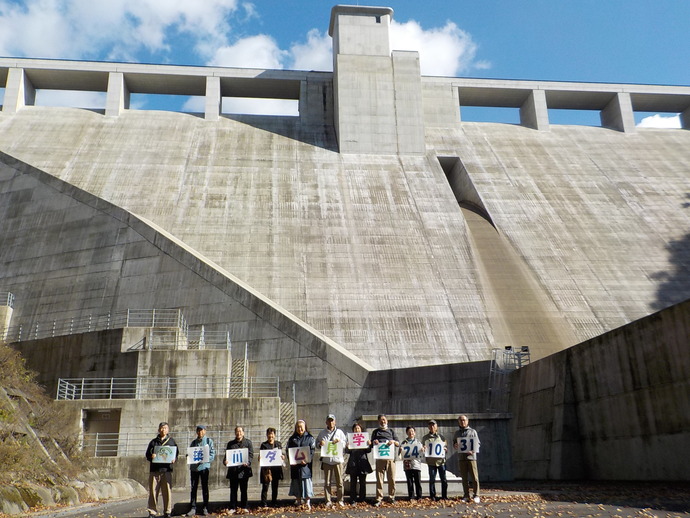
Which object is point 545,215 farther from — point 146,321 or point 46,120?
point 46,120

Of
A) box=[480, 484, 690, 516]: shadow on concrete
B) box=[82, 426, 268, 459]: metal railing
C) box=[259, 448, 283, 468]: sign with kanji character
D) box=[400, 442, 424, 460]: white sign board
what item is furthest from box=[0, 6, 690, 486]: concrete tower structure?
box=[259, 448, 283, 468]: sign with kanji character

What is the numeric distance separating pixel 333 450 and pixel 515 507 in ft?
8.49

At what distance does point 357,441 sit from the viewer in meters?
Answer: 9.95

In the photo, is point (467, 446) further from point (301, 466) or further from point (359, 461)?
point (301, 466)

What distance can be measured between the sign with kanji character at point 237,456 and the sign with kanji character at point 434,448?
2.70 m

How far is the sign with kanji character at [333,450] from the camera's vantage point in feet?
31.8

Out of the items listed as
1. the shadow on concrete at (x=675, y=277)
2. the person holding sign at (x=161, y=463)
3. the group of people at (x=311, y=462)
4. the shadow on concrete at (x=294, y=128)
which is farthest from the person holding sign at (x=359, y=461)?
the shadow on concrete at (x=294, y=128)

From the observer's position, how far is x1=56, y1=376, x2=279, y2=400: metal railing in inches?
671

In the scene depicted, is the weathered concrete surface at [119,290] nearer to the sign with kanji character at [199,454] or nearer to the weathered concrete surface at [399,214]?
the weathered concrete surface at [399,214]

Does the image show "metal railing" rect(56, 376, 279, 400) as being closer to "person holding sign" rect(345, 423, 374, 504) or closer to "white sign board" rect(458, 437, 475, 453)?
"person holding sign" rect(345, 423, 374, 504)

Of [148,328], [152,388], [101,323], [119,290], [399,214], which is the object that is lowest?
[152,388]

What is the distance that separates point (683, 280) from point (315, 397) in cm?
1666

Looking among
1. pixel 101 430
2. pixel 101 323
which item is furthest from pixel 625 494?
pixel 101 323

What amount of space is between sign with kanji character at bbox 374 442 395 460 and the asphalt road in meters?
0.65
